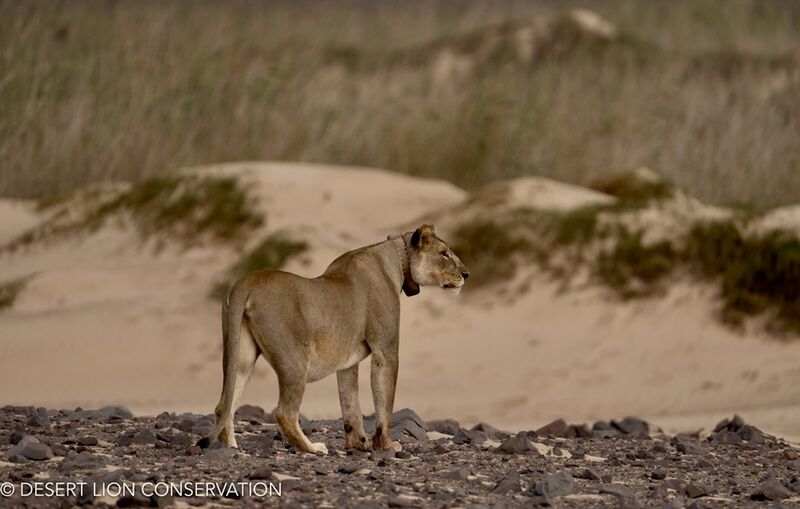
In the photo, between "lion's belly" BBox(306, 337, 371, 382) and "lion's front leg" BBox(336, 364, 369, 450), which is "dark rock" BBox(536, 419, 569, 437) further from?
"lion's belly" BBox(306, 337, 371, 382)

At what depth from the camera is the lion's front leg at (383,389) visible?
7.77m

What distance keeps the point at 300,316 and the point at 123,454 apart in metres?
1.15

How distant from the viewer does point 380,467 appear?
24.4ft

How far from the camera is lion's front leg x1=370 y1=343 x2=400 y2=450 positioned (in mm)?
7773

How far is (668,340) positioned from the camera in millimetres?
13859

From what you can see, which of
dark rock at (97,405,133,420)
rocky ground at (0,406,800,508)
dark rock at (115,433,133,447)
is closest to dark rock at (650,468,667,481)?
rocky ground at (0,406,800,508)

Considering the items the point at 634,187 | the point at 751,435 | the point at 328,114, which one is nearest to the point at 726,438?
the point at 751,435

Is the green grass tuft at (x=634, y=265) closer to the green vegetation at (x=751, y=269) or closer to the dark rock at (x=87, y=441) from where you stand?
the green vegetation at (x=751, y=269)

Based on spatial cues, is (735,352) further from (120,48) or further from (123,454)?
(120,48)

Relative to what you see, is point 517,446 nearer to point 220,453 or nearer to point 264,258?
point 220,453

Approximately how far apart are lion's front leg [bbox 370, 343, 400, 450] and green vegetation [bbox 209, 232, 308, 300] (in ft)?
20.6

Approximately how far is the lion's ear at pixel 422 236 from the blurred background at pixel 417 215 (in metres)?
3.96

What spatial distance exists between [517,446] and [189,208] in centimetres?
804

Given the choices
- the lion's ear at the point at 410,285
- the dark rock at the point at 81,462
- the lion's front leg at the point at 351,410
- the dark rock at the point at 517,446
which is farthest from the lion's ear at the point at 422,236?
the dark rock at the point at 81,462
